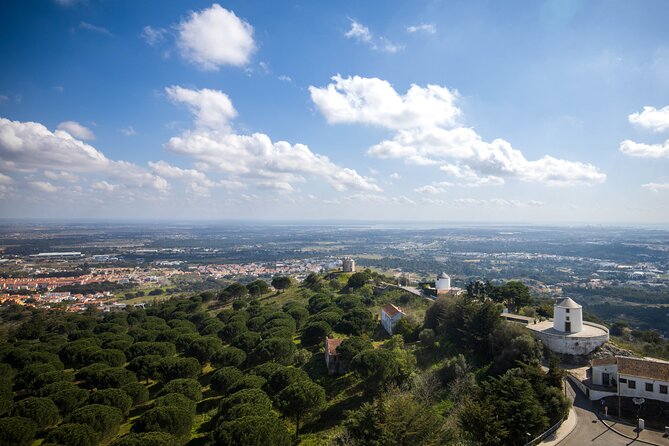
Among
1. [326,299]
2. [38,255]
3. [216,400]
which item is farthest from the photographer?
[38,255]

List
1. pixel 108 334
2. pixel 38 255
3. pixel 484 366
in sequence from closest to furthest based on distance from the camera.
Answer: pixel 484 366, pixel 108 334, pixel 38 255

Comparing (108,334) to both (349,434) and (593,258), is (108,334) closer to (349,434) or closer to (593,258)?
(349,434)

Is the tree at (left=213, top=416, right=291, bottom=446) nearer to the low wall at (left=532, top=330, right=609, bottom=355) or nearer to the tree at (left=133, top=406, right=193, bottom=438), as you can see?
the tree at (left=133, top=406, right=193, bottom=438)

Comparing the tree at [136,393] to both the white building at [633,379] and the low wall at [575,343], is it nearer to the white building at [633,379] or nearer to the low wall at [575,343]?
the white building at [633,379]

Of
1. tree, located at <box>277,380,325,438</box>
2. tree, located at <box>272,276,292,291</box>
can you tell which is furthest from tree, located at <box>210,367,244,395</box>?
tree, located at <box>272,276,292,291</box>

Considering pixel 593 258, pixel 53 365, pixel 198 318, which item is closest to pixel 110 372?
pixel 53 365

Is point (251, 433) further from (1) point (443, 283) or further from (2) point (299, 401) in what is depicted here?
(1) point (443, 283)
